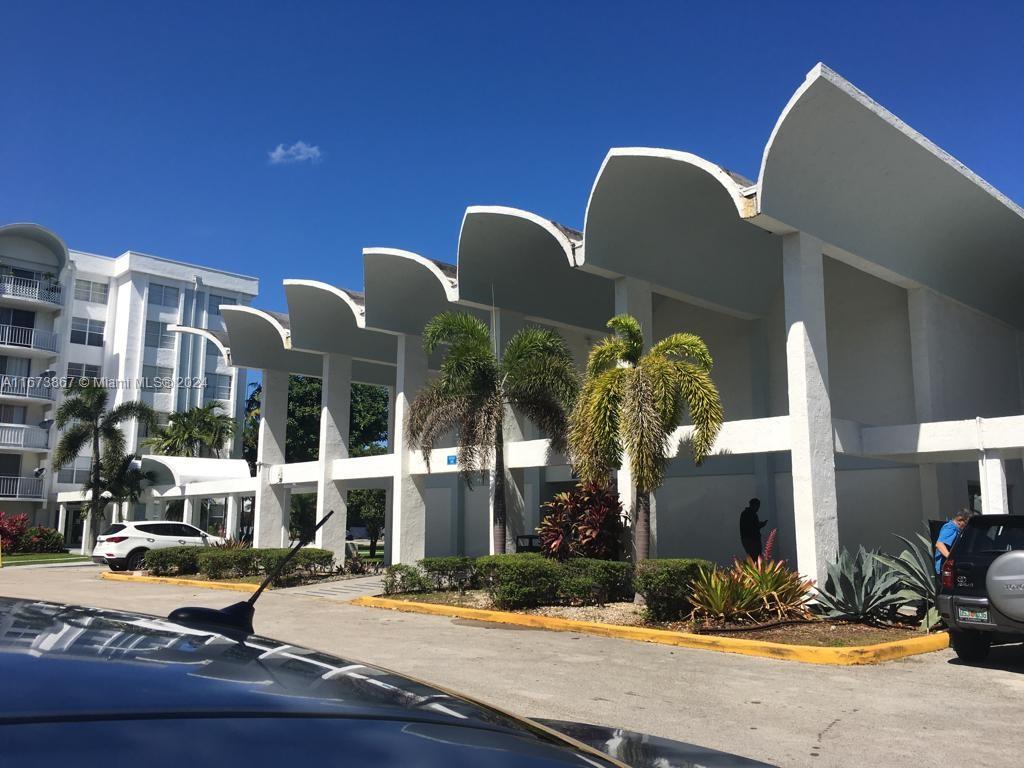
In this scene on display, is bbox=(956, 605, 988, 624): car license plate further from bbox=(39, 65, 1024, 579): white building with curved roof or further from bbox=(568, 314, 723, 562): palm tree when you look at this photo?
bbox=(568, 314, 723, 562): palm tree

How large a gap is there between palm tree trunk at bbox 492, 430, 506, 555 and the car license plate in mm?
10497

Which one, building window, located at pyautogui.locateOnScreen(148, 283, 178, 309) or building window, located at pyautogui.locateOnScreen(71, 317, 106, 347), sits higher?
building window, located at pyautogui.locateOnScreen(148, 283, 178, 309)

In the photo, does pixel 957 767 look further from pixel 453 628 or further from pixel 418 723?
pixel 453 628

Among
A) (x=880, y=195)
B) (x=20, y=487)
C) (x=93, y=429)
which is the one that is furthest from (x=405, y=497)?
(x=20, y=487)

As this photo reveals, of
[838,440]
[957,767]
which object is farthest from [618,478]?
[957,767]

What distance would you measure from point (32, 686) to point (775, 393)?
2199 centimetres

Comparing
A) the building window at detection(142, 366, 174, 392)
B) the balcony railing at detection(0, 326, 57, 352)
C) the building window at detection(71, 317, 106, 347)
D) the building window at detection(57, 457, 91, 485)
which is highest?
the building window at detection(71, 317, 106, 347)

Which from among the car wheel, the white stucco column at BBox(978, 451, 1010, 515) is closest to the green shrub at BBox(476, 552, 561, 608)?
the white stucco column at BBox(978, 451, 1010, 515)

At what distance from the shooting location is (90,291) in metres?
52.4

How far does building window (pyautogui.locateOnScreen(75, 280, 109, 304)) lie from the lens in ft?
170

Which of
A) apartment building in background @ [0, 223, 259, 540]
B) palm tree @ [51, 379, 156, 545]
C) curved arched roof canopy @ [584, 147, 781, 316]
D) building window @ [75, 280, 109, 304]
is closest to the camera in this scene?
curved arched roof canopy @ [584, 147, 781, 316]

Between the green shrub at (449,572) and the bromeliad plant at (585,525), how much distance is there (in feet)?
7.85

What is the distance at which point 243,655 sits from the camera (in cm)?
172

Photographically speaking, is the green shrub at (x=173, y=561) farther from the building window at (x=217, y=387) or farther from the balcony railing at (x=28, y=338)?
the building window at (x=217, y=387)
